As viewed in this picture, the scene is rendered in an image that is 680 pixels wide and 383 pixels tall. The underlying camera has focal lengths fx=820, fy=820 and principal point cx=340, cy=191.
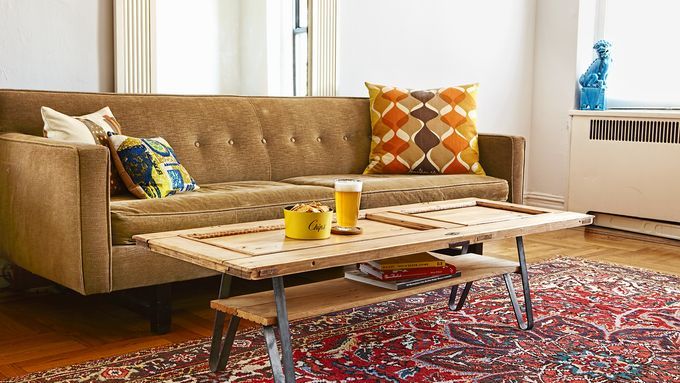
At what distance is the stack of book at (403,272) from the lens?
2318 mm

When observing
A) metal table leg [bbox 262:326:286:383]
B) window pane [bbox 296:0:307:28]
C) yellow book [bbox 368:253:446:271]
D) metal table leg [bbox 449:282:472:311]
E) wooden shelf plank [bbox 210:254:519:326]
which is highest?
window pane [bbox 296:0:307:28]

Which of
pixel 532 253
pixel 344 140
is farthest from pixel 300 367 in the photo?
pixel 532 253

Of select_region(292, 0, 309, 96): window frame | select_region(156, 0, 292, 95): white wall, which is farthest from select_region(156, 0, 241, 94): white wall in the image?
select_region(292, 0, 309, 96): window frame

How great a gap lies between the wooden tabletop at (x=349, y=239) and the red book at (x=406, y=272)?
0.42 ft

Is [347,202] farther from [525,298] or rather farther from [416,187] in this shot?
[416,187]

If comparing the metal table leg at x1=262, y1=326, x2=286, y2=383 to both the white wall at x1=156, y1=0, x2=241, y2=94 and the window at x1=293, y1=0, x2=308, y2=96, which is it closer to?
the white wall at x1=156, y1=0, x2=241, y2=94

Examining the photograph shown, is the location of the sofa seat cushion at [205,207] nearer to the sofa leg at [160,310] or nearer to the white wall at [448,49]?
the sofa leg at [160,310]

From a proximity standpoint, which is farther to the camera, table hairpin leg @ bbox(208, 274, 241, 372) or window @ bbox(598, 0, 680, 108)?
window @ bbox(598, 0, 680, 108)

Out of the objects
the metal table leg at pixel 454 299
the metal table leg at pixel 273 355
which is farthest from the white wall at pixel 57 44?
the metal table leg at pixel 273 355

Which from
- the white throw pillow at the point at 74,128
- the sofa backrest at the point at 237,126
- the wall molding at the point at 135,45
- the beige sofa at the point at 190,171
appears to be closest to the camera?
the beige sofa at the point at 190,171

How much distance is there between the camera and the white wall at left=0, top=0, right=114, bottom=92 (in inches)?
125

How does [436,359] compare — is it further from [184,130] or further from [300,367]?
[184,130]

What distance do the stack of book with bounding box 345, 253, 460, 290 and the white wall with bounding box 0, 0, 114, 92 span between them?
1.63 m

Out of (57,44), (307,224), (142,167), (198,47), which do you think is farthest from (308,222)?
(198,47)
